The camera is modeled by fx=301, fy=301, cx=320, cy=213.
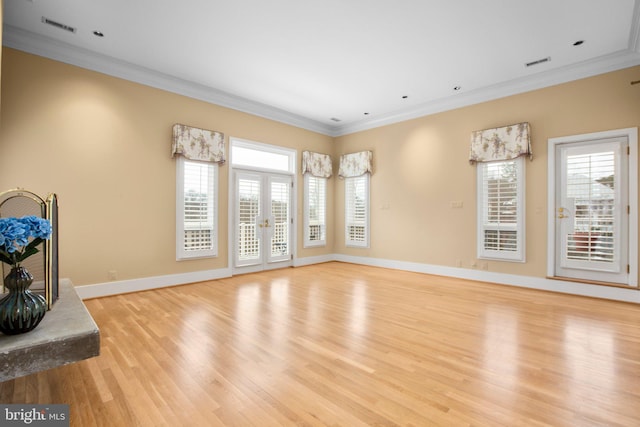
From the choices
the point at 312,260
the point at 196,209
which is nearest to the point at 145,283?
the point at 196,209

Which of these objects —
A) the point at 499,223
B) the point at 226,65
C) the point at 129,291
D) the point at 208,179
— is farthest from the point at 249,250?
the point at 499,223

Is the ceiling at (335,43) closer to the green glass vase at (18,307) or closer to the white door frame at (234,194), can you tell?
the white door frame at (234,194)

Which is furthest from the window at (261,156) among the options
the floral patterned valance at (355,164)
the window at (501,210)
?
the window at (501,210)

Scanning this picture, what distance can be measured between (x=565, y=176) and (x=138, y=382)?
18.6 ft

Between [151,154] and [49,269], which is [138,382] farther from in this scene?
[151,154]

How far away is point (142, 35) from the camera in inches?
143

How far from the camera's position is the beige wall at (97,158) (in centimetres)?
360

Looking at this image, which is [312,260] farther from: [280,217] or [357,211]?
[357,211]

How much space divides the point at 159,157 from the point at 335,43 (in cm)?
308

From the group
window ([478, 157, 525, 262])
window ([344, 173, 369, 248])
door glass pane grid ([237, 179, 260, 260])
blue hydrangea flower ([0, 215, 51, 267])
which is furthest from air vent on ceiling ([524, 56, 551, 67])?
blue hydrangea flower ([0, 215, 51, 267])

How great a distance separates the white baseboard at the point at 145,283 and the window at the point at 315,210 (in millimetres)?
2121

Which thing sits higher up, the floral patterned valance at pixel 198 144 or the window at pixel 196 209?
the floral patterned valance at pixel 198 144

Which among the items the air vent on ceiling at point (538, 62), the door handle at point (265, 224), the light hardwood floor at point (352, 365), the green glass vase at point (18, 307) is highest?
the air vent on ceiling at point (538, 62)

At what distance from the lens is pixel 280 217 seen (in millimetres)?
6301
